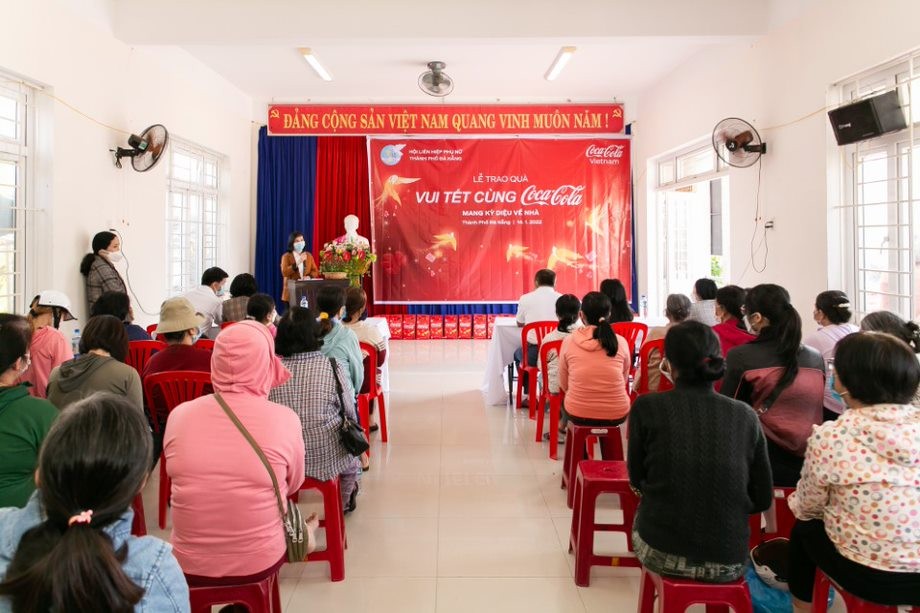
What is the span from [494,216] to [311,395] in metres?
6.29

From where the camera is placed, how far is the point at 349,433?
246 cm

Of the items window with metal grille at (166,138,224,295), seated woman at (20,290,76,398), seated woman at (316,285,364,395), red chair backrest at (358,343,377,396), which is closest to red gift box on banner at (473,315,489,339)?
window with metal grille at (166,138,224,295)

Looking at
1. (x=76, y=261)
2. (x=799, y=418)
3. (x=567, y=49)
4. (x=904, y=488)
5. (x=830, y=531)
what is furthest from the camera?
(x=567, y=49)

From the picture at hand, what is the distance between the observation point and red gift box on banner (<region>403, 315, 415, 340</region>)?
8789 millimetres

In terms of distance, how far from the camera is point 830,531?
1.67 m

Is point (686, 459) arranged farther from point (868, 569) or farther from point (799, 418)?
point (799, 418)

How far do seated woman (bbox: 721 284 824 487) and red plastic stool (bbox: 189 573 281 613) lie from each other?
1739 millimetres

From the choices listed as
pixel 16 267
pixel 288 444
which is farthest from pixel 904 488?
pixel 16 267

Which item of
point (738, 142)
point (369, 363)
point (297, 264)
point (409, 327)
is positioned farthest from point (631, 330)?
point (409, 327)

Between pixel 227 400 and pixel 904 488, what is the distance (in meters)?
1.74

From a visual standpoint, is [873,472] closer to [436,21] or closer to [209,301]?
[209,301]

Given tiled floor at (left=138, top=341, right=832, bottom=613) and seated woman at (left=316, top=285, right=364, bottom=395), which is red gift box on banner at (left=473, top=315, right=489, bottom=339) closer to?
tiled floor at (left=138, top=341, right=832, bottom=613)

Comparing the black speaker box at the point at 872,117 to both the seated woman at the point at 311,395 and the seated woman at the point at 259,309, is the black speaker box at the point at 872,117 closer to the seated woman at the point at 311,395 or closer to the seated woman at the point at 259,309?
the seated woman at the point at 311,395

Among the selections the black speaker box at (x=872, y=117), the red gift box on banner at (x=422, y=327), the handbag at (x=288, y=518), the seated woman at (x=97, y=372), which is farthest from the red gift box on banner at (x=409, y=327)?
the handbag at (x=288, y=518)
